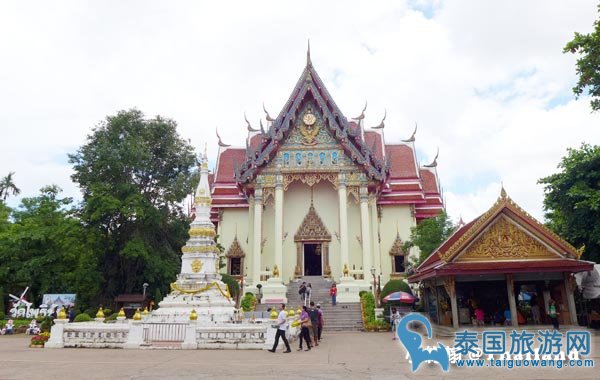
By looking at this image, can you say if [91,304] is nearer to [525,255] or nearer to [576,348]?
[525,255]

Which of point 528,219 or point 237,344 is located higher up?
point 528,219

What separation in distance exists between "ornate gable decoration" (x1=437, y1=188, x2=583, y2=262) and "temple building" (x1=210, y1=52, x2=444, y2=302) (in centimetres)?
847

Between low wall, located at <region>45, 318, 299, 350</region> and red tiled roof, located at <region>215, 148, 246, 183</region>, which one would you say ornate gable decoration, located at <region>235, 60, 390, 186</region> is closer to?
red tiled roof, located at <region>215, 148, 246, 183</region>

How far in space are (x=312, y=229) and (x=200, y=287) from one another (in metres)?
10.9

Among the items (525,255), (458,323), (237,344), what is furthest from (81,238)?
(525,255)

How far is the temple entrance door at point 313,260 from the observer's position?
2362cm

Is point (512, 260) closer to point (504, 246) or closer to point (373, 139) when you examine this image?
point (504, 246)

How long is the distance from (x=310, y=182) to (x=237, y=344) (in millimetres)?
13071

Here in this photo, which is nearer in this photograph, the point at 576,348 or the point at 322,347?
the point at 576,348

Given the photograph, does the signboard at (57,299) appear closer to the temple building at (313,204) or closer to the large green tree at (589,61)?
the temple building at (313,204)

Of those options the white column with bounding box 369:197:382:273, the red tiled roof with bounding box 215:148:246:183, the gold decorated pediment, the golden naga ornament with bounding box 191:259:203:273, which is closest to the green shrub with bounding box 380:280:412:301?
the white column with bounding box 369:197:382:273

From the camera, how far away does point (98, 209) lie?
18766 millimetres

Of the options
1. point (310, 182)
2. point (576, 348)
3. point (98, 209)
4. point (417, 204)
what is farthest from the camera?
point (417, 204)

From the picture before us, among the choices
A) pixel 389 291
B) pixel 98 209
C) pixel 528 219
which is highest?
pixel 98 209
